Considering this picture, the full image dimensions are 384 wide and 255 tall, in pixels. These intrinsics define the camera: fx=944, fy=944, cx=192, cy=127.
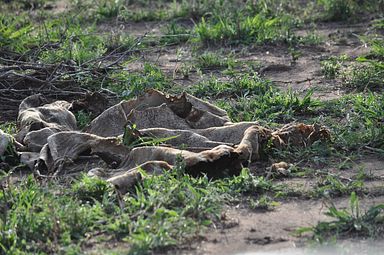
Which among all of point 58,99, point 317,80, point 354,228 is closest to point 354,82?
point 317,80

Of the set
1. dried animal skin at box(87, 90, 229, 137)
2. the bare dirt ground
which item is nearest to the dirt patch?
the bare dirt ground

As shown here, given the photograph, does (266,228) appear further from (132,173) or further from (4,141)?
(4,141)

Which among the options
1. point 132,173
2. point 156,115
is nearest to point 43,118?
point 156,115

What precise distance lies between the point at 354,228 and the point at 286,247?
0.35 metres

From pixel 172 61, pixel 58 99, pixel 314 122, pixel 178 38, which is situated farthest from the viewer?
pixel 178 38

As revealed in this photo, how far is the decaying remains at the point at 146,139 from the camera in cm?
482

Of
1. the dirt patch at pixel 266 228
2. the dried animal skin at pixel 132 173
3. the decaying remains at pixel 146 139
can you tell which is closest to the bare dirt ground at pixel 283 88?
the dirt patch at pixel 266 228

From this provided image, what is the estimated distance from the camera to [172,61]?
7289 millimetres

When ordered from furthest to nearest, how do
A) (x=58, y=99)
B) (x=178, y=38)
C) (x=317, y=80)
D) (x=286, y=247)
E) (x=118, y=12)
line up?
(x=118, y=12)
(x=178, y=38)
(x=317, y=80)
(x=58, y=99)
(x=286, y=247)

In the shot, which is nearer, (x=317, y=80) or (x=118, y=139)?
(x=118, y=139)

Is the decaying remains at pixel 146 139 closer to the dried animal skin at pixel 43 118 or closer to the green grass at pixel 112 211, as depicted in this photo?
the dried animal skin at pixel 43 118

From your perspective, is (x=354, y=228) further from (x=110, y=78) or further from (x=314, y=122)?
(x=110, y=78)

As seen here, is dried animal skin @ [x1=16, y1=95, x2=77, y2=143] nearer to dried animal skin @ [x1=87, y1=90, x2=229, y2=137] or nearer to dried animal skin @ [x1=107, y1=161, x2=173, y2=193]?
dried animal skin @ [x1=87, y1=90, x2=229, y2=137]

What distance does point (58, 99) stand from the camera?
6133 millimetres
